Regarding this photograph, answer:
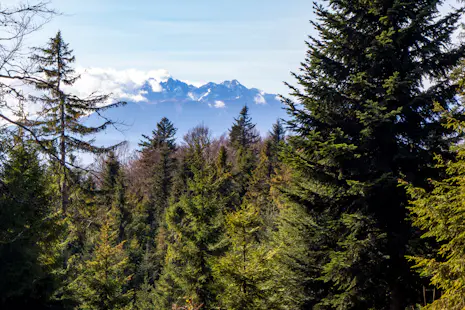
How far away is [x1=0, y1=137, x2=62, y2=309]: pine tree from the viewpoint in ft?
28.0

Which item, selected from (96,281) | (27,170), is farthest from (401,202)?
(96,281)

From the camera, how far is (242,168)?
40.5 meters

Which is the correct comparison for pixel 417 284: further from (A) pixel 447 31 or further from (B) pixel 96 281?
(B) pixel 96 281

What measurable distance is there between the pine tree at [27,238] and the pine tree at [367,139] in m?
7.28

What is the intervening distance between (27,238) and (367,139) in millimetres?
9699

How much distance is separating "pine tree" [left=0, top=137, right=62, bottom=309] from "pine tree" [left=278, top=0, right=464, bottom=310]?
286 inches

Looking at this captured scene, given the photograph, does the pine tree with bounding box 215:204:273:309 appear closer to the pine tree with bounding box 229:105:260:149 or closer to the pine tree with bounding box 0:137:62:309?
the pine tree with bounding box 0:137:62:309

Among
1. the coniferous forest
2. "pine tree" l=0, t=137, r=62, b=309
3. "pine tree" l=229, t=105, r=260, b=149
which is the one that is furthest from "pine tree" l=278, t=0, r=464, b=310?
"pine tree" l=229, t=105, r=260, b=149

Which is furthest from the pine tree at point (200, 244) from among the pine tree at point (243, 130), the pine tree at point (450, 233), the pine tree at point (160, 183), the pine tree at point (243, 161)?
the pine tree at point (243, 130)

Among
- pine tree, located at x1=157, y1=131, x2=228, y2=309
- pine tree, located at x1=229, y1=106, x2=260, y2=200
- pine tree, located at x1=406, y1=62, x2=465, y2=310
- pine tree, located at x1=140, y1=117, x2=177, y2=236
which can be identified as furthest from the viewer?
pine tree, located at x1=229, y1=106, x2=260, y2=200

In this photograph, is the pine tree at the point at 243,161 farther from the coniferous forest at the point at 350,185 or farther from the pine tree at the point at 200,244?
Result: the coniferous forest at the point at 350,185

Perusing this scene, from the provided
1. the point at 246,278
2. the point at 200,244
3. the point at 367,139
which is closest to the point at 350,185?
the point at 367,139

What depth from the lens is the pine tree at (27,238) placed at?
28.0ft

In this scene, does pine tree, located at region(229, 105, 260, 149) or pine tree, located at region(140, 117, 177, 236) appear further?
pine tree, located at region(229, 105, 260, 149)
